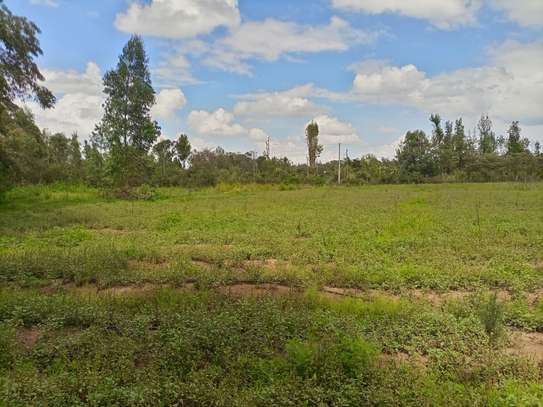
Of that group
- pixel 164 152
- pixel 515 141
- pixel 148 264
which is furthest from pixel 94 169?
pixel 515 141

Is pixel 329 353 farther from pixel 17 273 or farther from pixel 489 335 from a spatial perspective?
pixel 17 273

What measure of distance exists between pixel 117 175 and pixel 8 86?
11.5 meters

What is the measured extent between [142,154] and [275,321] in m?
26.2

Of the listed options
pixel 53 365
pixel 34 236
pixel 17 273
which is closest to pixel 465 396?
pixel 53 365

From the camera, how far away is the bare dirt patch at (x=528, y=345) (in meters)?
4.66

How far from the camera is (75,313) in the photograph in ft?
17.7

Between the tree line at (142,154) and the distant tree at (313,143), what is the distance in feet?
0.42

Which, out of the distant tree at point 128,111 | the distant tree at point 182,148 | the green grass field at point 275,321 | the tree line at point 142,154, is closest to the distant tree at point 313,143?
the tree line at point 142,154

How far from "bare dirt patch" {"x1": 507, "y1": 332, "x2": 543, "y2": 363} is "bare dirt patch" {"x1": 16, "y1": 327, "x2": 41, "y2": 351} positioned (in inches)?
208

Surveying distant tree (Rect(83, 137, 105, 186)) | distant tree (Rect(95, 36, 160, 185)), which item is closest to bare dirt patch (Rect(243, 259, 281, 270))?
distant tree (Rect(95, 36, 160, 185))

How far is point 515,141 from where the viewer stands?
58781 mm

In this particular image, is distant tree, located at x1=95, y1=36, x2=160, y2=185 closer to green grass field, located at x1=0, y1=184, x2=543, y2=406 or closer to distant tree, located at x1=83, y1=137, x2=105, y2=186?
distant tree, located at x1=83, y1=137, x2=105, y2=186

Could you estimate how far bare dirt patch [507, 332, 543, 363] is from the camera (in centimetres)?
466

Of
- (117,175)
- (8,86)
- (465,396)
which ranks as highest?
(8,86)
